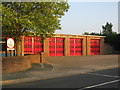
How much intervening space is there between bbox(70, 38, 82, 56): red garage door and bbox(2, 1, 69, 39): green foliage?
527 inches

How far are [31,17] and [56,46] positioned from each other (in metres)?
13.9

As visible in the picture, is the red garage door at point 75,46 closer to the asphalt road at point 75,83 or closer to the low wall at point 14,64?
the low wall at point 14,64

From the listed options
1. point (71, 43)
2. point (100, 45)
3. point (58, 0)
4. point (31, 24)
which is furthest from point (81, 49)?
point (31, 24)

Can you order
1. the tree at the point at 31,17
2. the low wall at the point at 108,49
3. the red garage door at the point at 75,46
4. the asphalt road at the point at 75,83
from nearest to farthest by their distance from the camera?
the asphalt road at the point at 75,83, the tree at the point at 31,17, the red garage door at the point at 75,46, the low wall at the point at 108,49

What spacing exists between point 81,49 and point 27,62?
1643 centimetres

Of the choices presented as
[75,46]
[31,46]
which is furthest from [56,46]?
[31,46]

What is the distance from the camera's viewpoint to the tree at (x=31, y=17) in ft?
39.2

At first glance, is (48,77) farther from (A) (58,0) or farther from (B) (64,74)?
(A) (58,0)

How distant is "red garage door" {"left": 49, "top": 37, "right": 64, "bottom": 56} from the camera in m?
25.4

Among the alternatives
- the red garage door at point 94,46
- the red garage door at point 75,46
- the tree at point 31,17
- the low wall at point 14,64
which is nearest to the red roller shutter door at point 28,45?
the red garage door at point 75,46

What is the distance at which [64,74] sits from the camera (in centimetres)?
1180

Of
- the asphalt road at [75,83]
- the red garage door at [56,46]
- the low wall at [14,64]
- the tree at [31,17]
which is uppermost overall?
the tree at [31,17]

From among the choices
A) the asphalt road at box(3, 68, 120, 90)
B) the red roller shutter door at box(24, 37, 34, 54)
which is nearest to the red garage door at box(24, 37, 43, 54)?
the red roller shutter door at box(24, 37, 34, 54)

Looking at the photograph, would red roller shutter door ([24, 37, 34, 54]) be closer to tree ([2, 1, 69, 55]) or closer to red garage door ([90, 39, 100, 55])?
tree ([2, 1, 69, 55])
